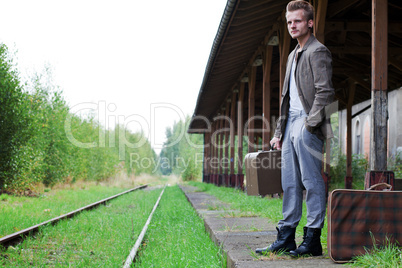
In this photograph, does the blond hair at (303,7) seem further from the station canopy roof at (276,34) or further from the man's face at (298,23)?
the station canopy roof at (276,34)

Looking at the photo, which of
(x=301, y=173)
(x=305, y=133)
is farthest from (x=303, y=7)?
(x=301, y=173)

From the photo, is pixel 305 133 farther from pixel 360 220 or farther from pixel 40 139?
pixel 40 139

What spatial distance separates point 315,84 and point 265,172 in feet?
2.53

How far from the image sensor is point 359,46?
1008 centimetres

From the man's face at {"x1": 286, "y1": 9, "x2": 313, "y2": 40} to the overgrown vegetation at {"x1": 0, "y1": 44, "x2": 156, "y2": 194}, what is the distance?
9016 millimetres

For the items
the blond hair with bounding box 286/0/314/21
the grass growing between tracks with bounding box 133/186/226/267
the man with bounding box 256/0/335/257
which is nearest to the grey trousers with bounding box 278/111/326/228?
the man with bounding box 256/0/335/257

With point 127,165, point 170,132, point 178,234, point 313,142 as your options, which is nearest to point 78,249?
point 178,234

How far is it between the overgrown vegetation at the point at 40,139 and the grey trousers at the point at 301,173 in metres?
9.03

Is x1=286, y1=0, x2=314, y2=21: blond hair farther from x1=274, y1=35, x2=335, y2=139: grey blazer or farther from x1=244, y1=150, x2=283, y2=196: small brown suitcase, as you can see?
x1=244, y1=150, x2=283, y2=196: small brown suitcase

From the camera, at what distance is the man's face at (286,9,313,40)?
2.86m

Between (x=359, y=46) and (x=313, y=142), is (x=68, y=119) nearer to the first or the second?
(x=359, y=46)

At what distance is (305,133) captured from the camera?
283 centimetres

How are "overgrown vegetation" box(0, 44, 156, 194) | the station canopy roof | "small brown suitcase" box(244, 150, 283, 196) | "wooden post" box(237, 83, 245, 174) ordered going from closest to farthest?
1. "small brown suitcase" box(244, 150, 283, 196)
2. the station canopy roof
3. "overgrown vegetation" box(0, 44, 156, 194)
4. "wooden post" box(237, 83, 245, 174)

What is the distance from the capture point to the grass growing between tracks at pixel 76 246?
389cm
